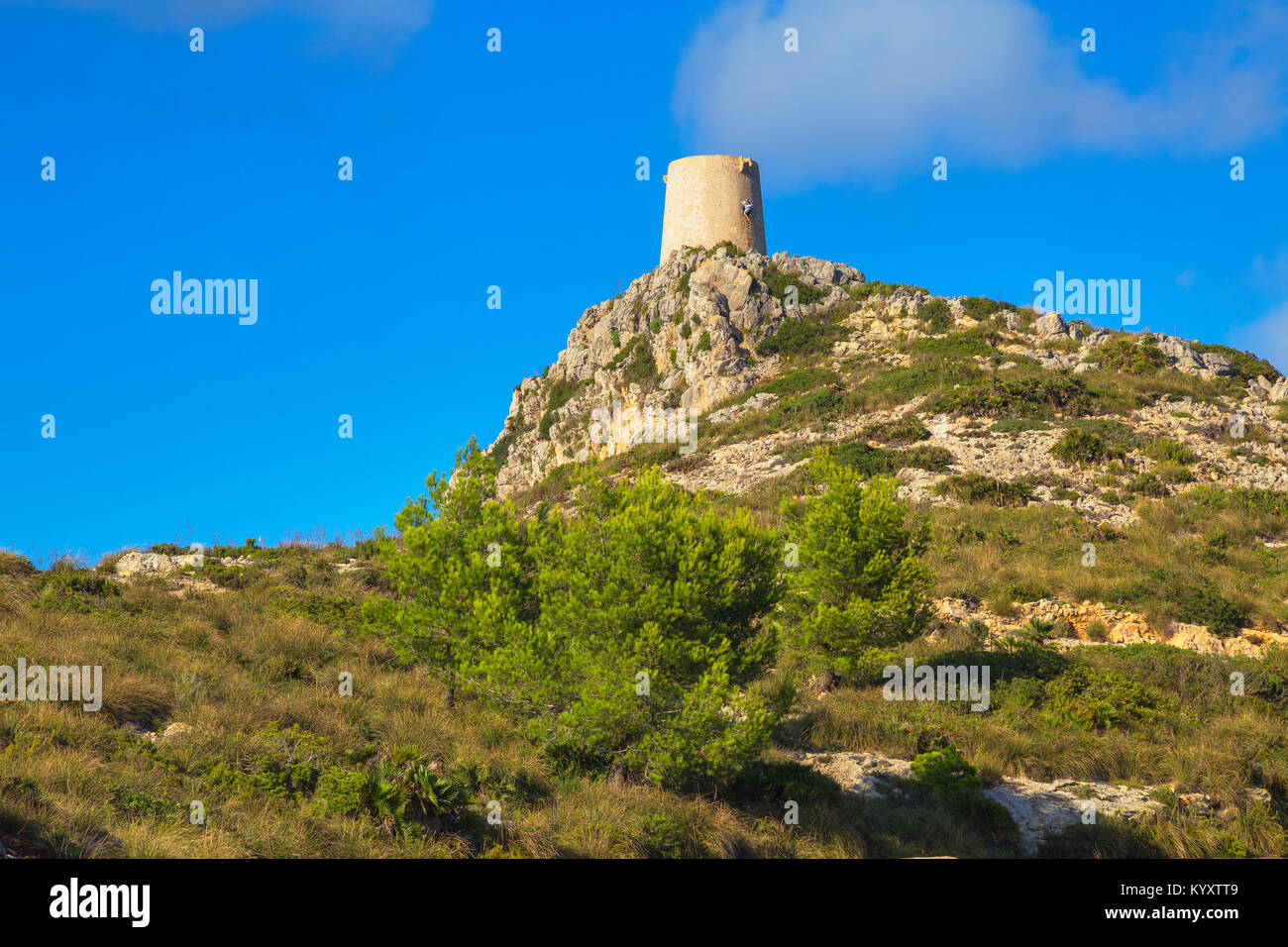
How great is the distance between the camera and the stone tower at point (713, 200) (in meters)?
55.6

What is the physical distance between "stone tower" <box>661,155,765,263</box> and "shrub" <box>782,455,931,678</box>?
39878mm

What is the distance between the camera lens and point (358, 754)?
440 inches

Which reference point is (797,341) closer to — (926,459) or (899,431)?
(899,431)

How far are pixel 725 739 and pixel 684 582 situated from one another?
2.02 metres

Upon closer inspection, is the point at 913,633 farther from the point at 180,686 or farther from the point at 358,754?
the point at 180,686

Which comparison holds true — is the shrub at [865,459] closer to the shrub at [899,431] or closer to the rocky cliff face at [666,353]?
the shrub at [899,431]

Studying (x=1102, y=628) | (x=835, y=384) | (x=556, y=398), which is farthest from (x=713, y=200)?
(x=1102, y=628)

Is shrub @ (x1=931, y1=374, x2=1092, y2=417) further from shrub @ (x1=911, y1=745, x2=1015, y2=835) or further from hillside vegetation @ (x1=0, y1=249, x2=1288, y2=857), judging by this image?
shrub @ (x1=911, y1=745, x2=1015, y2=835)

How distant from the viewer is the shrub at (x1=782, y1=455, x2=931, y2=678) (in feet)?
55.5

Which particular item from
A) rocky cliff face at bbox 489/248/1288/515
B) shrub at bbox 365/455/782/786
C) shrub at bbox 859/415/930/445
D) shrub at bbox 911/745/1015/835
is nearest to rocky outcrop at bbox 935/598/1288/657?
shrub at bbox 911/745/1015/835

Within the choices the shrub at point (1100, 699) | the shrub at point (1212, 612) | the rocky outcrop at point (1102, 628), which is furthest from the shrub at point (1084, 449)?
the shrub at point (1100, 699)

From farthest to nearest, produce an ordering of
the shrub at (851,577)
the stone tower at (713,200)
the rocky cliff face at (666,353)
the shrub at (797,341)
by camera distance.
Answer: the stone tower at (713,200) < the shrub at (797,341) < the rocky cliff face at (666,353) < the shrub at (851,577)

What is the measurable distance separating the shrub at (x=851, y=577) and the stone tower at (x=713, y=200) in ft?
131
